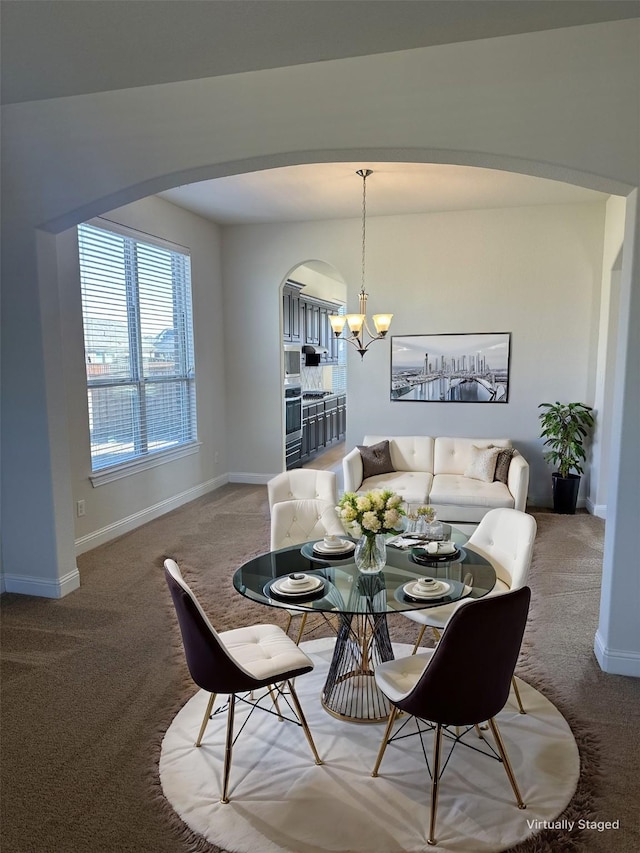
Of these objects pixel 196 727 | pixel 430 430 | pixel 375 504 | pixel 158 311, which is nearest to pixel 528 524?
pixel 375 504

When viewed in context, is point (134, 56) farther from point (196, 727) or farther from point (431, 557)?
point (196, 727)

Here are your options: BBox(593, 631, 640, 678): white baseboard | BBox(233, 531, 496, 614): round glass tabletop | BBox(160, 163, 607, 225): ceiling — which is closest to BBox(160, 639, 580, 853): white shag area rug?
BBox(593, 631, 640, 678): white baseboard

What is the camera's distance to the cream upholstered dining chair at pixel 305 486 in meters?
3.68

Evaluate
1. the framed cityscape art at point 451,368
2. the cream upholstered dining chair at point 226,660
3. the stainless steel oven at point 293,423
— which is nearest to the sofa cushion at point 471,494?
the framed cityscape art at point 451,368

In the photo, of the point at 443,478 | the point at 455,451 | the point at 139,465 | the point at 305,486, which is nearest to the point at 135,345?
the point at 139,465

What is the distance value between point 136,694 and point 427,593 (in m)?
1.52

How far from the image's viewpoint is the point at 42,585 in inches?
148

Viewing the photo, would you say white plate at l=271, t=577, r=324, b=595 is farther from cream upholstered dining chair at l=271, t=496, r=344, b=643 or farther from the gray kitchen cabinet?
the gray kitchen cabinet

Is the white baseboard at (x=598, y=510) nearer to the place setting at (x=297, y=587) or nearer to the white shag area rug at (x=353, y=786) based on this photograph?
the white shag area rug at (x=353, y=786)

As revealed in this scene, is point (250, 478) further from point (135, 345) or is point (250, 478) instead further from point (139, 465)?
point (135, 345)

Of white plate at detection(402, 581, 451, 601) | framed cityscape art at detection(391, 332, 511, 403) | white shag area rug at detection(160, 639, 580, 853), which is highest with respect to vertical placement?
framed cityscape art at detection(391, 332, 511, 403)

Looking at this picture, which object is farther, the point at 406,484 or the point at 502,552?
the point at 406,484

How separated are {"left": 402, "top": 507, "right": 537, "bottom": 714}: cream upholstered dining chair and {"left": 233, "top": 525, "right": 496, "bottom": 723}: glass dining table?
0.49 ft

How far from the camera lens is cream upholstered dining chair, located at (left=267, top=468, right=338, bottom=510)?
12.1ft
